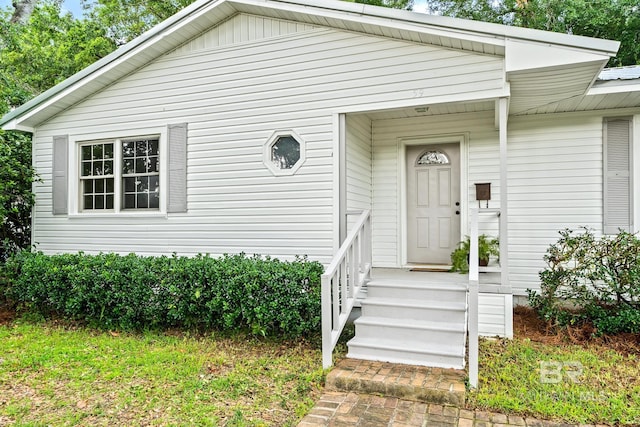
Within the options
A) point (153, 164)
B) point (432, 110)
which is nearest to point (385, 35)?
point (432, 110)

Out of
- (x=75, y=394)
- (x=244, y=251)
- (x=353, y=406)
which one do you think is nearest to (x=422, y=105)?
(x=244, y=251)

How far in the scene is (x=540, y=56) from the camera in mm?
4254

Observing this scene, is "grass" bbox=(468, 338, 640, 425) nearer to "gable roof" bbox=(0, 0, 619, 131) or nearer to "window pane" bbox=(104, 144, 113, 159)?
"gable roof" bbox=(0, 0, 619, 131)

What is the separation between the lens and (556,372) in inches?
150

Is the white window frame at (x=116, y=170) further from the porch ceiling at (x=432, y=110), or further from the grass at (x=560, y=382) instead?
the grass at (x=560, y=382)

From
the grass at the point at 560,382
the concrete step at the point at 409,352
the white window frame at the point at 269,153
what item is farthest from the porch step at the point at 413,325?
the white window frame at the point at 269,153

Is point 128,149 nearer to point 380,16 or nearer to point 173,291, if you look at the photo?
point 173,291

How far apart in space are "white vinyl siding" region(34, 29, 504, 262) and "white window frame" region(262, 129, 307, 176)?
8 centimetres

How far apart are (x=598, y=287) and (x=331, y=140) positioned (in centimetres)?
363

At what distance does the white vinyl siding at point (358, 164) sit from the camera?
18.8 ft

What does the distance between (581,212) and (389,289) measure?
10.7 ft

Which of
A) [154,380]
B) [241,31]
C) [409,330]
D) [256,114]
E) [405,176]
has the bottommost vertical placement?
[154,380]

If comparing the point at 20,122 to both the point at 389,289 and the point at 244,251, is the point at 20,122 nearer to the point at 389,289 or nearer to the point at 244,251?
the point at 244,251

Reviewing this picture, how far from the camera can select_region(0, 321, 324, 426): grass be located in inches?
127
